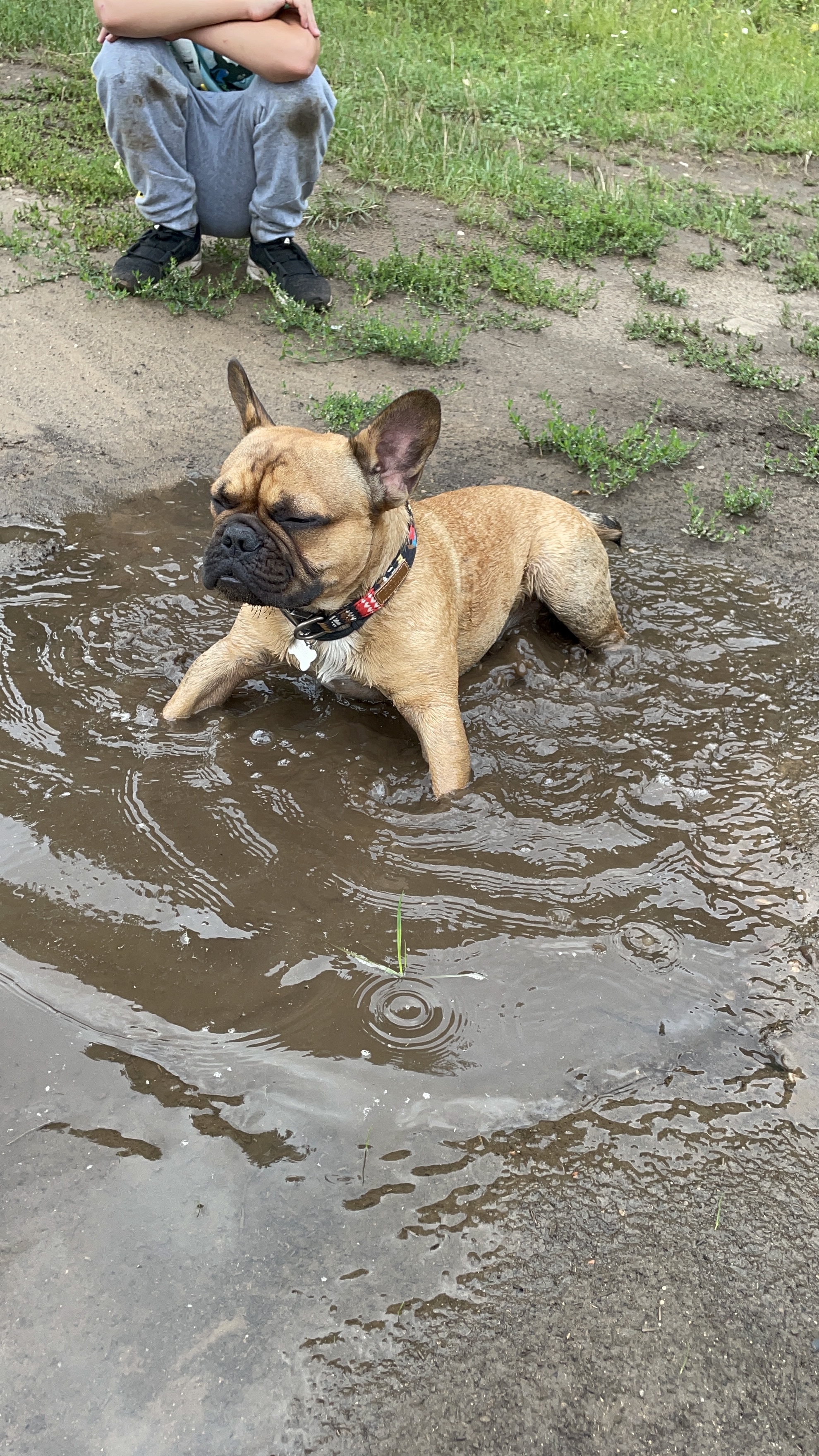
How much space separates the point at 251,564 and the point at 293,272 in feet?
12.2

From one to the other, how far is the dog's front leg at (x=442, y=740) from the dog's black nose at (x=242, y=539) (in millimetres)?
826

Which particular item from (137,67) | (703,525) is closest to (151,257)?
(137,67)

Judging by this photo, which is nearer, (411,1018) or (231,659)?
(411,1018)

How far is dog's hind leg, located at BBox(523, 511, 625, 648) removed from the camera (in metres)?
4.64

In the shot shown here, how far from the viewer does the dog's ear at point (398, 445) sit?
11.3ft

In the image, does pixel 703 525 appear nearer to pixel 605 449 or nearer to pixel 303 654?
pixel 605 449

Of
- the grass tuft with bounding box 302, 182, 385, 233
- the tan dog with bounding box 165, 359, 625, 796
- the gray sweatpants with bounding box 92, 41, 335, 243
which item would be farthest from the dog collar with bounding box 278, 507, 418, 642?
the grass tuft with bounding box 302, 182, 385, 233

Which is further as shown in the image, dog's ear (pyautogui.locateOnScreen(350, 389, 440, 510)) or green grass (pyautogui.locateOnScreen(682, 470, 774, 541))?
green grass (pyautogui.locateOnScreen(682, 470, 774, 541))

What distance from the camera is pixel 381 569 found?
150 inches

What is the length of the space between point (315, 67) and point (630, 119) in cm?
441

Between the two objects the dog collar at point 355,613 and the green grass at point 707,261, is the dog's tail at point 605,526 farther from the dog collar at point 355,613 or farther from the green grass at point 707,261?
the green grass at point 707,261

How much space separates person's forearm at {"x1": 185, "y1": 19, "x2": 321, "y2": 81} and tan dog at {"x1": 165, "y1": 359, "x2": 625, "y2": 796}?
115 inches

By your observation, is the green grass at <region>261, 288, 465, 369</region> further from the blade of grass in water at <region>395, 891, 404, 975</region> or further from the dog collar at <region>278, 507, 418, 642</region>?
the blade of grass in water at <region>395, 891, 404, 975</region>

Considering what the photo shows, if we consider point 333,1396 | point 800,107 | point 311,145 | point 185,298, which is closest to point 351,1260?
point 333,1396
